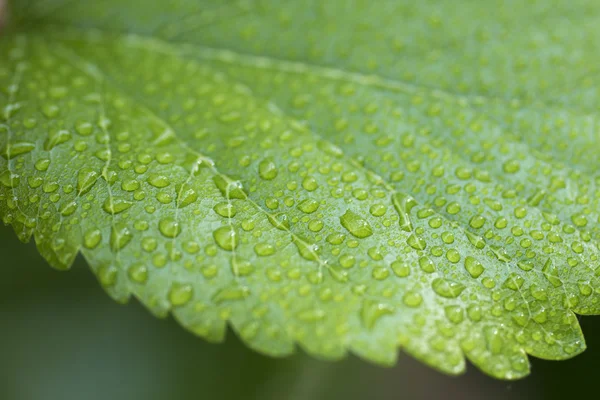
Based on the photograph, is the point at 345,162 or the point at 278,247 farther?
the point at 345,162

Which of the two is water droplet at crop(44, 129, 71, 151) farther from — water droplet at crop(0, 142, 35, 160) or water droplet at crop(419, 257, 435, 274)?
water droplet at crop(419, 257, 435, 274)

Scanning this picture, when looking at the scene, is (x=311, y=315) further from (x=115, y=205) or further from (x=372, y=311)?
(x=115, y=205)

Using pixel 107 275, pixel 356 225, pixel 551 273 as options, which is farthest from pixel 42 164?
pixel 551 273

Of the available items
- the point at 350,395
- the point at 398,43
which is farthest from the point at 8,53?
the point at 350,395

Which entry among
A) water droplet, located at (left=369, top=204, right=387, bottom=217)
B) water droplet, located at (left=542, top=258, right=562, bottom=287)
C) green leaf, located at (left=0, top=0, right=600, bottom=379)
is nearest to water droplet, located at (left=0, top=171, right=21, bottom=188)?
green leaf, located at (left=0, top=0, right=600, bottom=379)

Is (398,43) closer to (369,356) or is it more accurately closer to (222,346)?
(369,356)

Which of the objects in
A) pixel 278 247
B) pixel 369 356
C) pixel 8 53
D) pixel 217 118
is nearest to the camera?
pixel 369 356

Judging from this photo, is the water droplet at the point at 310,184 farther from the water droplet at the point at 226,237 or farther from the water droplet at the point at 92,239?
the water droplet at the point at 92,239
